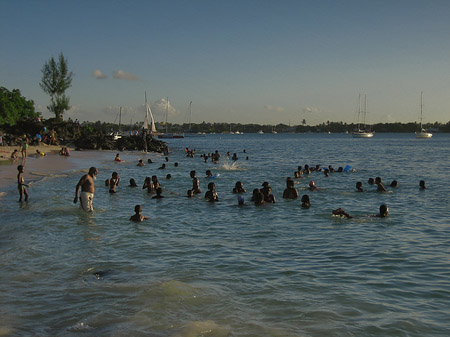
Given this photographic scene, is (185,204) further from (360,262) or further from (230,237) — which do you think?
(360,262)

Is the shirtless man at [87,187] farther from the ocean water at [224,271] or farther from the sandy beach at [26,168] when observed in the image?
the sandy beach at [26,168]

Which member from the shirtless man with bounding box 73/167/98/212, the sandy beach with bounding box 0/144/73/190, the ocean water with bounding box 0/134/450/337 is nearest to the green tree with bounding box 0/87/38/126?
the sandy beach with bounding box 0/144/73/190

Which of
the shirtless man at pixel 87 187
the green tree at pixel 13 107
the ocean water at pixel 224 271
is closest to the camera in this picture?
the ocean water at pixel 224 271

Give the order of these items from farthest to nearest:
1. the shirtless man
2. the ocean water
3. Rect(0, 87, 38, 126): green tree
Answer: Rect(0, 87, 38, 126): green tree < the shirtless man < the ocean water

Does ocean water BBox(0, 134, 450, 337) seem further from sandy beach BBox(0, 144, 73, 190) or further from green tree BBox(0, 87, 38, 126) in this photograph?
green tree BBox(0, 87, 38, 126)

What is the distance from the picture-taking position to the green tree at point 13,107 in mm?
51062

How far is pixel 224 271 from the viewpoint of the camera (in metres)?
9.89

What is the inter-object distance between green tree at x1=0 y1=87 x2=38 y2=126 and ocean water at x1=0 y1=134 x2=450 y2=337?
124 ft

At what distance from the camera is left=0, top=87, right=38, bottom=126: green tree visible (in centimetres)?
5106

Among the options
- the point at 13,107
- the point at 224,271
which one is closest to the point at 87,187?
the point at 224,271

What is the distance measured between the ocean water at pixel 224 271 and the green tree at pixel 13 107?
37.7 m

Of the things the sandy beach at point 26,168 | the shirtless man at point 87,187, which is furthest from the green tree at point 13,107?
the shirtless man at point 87,187

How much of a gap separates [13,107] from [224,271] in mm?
52075

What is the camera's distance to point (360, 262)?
1061 centimetres
